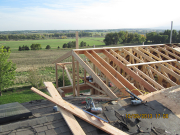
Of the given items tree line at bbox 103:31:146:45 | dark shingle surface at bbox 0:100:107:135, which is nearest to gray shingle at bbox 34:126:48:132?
dark shingle surface at bbox 0:100:107:135

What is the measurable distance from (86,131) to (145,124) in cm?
132

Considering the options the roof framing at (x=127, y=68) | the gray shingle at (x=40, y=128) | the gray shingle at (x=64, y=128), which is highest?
the roof framing at (x=127, y=68)

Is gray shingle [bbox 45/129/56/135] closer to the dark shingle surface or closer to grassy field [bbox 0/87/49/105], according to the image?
the dark shingle surface

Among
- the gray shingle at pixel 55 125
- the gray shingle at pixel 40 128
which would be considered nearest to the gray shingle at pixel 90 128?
the gray shingle at pixel 55 125

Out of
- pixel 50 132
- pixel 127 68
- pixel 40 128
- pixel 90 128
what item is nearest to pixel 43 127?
pixel 40 128

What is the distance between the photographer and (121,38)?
→ 69.3 meters

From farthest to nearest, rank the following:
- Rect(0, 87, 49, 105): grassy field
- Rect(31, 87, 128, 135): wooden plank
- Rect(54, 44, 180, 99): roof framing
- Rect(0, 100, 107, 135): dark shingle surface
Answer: Rect(0, 87, 49, 105): grassy field → Rect(54, 44, 180, 99): roof framing → Rect(31, 87, 128, 135): wooden plank → Rect(0, 100, 107, 135): dark shingle surface

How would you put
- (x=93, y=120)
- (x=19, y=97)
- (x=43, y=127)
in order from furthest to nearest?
(x=19, y=97), (x=93, y=120), (x=43, y=127)

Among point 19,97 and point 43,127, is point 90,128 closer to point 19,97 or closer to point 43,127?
point 43,127

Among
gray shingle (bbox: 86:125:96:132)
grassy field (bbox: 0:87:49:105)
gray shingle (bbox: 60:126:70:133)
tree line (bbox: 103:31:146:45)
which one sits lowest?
grassy field (bbox: 0:87:49:105)

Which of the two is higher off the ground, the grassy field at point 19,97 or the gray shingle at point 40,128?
the gray shingle at point 40,128

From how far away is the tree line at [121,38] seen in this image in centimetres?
6650

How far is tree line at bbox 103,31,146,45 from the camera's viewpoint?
6650cm

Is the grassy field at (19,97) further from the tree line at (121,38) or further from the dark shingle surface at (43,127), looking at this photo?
the tree line at (121,38)
